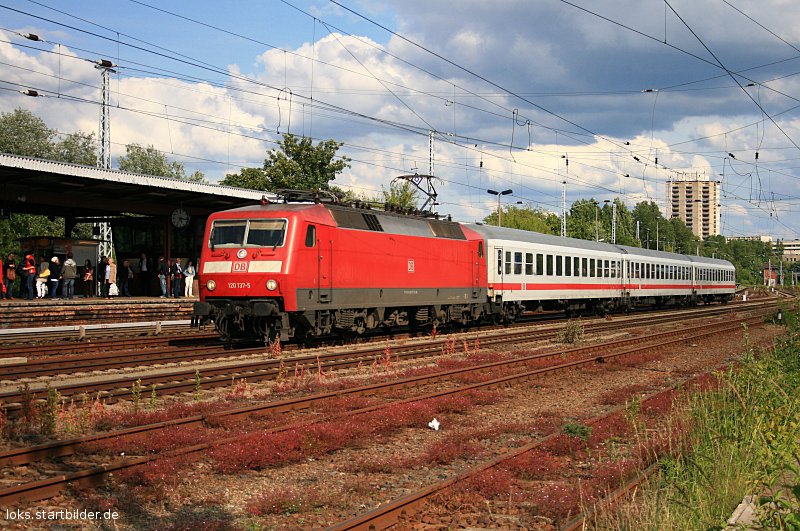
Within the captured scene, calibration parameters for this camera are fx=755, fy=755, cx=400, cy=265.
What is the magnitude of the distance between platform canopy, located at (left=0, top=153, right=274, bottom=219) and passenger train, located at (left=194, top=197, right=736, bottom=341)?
8.72m

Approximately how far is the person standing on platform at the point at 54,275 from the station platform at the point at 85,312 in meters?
2.85

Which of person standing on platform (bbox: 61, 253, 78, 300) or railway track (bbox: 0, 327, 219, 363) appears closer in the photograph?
railway track (bbox: 0, 327, 219, 363)

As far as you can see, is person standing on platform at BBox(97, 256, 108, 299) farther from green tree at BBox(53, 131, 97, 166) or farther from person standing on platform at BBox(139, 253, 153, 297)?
green tree at BBox(53, 131, 97, 166)

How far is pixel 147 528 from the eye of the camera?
6473mm

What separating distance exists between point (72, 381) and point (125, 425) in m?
4.47

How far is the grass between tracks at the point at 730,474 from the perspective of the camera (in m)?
6.18

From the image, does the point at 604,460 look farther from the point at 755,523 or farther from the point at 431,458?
the point at 755,523

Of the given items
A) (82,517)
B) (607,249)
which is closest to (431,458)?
(82,517)

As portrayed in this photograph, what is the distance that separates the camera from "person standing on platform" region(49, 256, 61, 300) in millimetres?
29500

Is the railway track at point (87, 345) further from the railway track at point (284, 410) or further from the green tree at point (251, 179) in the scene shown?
the green tree at point (251, 179)

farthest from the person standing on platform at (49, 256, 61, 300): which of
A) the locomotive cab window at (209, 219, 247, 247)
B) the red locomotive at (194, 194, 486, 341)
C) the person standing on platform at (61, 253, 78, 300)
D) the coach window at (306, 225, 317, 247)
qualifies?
the coach window at (306, 225, 317, 247)

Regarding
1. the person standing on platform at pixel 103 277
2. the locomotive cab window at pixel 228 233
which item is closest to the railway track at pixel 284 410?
the locomotive cab window at pixel 228 233

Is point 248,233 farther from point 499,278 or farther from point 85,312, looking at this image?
point 499,278

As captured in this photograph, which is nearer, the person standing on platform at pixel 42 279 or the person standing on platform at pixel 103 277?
the person standing on platform at pixel 42 279
